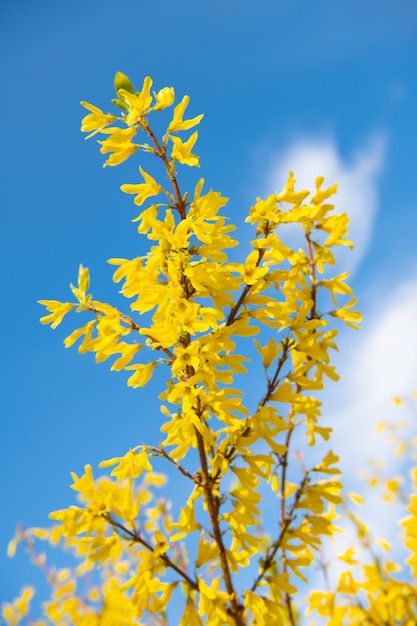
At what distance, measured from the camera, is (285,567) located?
2.23 m

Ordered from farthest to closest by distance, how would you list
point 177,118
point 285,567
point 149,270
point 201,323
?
point 285,567 → point 177,118 → point 149,270 → point 201,323

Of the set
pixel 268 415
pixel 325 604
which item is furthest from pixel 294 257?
pixel 325 604

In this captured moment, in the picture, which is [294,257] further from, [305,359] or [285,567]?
[285,567]

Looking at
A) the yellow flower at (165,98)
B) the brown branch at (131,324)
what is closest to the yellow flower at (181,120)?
the yellow flower at (165,98)

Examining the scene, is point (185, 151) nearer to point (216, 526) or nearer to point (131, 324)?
point (131, 324)

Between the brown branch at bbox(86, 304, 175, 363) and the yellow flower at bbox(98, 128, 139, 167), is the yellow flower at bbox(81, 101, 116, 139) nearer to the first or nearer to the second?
the yellow flower at bbox(98, 128, 139, 167)

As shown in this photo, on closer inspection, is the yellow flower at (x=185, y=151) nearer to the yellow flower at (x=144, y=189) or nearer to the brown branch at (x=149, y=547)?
the yellow flower at (x=144, y=189)

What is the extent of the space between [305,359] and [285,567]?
938 millimetres

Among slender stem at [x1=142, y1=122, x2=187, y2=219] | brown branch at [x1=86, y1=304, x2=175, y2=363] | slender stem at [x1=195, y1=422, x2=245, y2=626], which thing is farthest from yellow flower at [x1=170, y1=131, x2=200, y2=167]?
slender stem at [x1=195, y1=422, x2=245, y2=626]

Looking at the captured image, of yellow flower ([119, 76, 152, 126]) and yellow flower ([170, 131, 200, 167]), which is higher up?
yellow flower ([119, 76, 152, 126])

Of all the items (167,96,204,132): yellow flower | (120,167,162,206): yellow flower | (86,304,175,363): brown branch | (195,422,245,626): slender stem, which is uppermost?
(167,96,204,132): yellow flower

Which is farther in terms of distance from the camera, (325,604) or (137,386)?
(325,604)

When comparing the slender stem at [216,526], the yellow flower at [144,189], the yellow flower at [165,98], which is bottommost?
the slender stem at [216,526]

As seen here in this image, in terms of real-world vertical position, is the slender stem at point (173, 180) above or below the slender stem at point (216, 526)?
above
